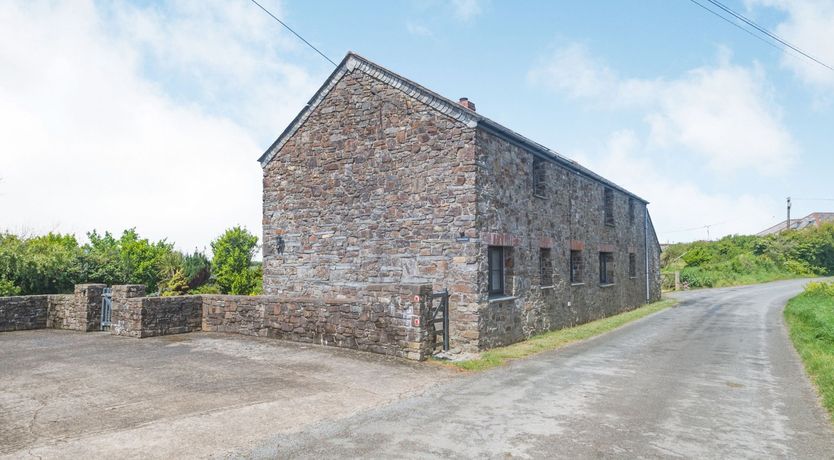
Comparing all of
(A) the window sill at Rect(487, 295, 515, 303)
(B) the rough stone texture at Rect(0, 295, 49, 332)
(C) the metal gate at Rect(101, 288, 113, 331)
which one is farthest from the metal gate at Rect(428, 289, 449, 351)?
(B) the rough stone texture at Rect(0, 295, 49, 332)

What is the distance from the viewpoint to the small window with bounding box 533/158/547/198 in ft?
46.9

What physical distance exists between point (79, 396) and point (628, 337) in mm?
12160

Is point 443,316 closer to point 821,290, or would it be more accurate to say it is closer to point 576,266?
point 576,266

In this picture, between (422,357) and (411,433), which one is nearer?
(411,433)

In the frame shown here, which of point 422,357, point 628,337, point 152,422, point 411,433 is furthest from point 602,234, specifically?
point 152,422

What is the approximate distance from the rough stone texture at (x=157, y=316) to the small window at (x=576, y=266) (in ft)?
37.5

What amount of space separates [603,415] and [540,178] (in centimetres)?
901

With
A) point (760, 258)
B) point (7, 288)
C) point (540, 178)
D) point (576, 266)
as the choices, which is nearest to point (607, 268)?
point (576, 266)

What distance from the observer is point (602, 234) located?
18750 mm

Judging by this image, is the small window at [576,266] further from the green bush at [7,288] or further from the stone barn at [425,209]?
the green bush at [7,288]

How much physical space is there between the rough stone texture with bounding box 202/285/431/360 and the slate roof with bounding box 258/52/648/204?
4.21m

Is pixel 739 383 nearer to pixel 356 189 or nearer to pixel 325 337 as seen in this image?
pixel 325 337

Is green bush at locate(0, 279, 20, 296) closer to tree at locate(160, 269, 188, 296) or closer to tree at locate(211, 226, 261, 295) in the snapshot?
tree at locate(160, 269, 188, 296)

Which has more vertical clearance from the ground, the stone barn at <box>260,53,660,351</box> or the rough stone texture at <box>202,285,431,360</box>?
the stone barn at <box>260,53,660,351</box>
